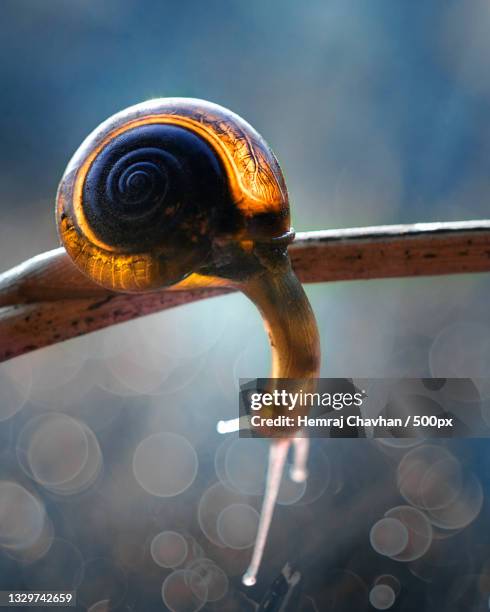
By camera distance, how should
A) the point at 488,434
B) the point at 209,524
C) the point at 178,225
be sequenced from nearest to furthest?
1. the point at 178,225
2. the point at 488,434
3. the point at 209,524

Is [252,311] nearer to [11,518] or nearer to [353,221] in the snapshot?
[353,221]

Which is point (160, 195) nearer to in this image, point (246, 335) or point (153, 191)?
point (153, 191)

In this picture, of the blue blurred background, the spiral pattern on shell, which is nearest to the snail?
the spiral pattern on shell

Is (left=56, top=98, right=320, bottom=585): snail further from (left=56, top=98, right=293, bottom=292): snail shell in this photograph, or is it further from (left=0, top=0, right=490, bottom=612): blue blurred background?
(left=0, top=0, right=490, bottom=612): blue blurred background

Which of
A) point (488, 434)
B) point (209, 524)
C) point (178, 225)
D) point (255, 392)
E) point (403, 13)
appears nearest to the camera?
point (178, 225)

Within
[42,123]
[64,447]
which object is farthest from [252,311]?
[42,123]

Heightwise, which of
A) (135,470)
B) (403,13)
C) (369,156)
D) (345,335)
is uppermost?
(403,13)

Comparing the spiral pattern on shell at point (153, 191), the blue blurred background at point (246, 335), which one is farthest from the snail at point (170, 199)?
the blue blurred background at point (246, 335)
